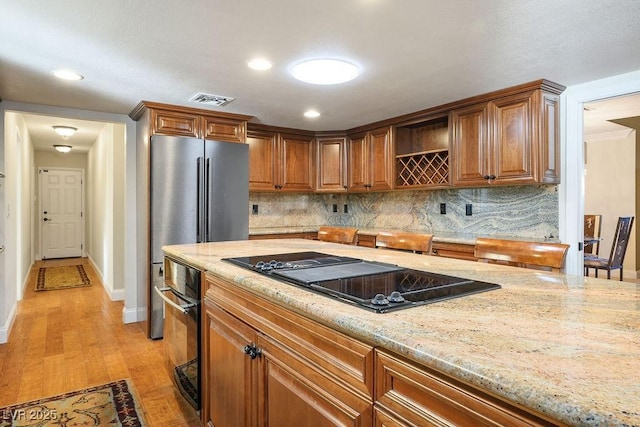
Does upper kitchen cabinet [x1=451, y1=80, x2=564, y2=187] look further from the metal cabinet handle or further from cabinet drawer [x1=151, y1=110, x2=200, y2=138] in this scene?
the metal cabinet handle

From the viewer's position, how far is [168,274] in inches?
88.4

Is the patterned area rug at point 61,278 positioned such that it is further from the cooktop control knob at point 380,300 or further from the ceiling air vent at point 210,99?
Answer: the cooktop control knob at point 380,300

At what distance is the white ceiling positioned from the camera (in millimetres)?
1881

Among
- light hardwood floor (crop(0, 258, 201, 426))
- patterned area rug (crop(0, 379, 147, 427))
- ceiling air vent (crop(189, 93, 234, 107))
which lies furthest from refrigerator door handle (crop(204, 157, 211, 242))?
patterned area rug (crop(0, 379, 147, 427))

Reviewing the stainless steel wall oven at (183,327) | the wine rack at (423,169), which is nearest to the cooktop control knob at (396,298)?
the stainless steel wall oven at (183,327)

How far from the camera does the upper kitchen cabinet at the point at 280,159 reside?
177 inches

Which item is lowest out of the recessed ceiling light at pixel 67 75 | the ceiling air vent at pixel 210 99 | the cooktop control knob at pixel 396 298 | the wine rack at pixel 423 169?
the cooktop control knob at pixel 396 298

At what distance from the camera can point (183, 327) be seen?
1.99 metres

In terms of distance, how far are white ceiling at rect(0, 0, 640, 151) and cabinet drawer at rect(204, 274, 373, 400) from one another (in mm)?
1406

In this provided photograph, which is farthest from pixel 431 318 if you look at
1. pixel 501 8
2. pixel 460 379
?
pixel 501 8

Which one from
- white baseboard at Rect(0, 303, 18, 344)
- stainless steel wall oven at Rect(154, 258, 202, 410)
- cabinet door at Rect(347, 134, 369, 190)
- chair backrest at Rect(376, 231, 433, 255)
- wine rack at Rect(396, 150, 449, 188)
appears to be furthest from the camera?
cabinet door at Rect(347, 134, 369, 190)

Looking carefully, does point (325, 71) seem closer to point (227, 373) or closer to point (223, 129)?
point (223, 129)

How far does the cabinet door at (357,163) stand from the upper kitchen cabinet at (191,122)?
1392 mm

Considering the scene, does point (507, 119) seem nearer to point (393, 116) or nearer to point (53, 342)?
point (393, 116)
